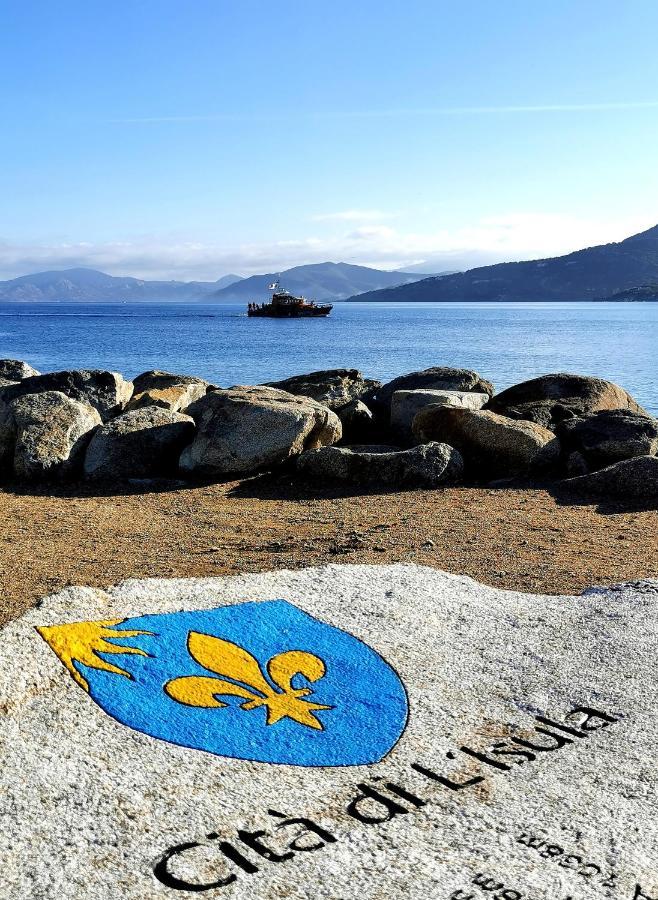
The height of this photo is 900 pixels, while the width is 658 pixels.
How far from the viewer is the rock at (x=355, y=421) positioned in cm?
1354

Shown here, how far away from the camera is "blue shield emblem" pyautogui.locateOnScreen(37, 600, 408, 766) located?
3.92 m

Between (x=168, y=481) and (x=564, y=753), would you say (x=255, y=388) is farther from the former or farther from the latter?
(x=564, y=753)

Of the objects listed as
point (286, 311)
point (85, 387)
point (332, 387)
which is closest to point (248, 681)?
point (85, 387)

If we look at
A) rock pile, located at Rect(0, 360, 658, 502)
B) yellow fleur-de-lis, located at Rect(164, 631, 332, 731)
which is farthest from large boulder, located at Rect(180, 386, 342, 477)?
yellow fleur-de-lis, located at Rect(164, 631, 332, 731)

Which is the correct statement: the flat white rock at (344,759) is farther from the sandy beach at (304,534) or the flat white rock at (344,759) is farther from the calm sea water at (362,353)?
the calm sea water at (362,353)

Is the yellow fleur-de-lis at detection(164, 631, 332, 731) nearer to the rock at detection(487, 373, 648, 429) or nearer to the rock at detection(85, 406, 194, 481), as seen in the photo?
the rock at detection(85, 406, 194, 481)

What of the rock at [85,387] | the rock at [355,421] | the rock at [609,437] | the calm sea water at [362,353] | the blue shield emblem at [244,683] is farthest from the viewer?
the calm sea water at [362,353]

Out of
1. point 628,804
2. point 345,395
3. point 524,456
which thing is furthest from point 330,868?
point 345,395

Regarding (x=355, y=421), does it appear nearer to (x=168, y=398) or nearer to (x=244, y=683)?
(x=168, y=398)

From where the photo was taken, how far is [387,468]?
10344 mm

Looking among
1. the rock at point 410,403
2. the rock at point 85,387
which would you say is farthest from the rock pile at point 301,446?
the rock at point 85,387

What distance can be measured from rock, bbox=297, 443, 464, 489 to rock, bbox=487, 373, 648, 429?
3597 millimetres

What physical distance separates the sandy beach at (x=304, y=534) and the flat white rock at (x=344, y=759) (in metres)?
1.15

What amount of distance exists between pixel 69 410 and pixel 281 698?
782 cm
